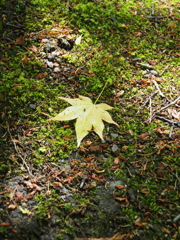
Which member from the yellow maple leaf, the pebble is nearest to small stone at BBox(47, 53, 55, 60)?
the pebble

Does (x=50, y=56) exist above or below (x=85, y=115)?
above

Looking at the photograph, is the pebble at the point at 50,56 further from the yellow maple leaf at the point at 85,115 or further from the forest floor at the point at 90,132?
the yellow maple leaf at the point at 85,115

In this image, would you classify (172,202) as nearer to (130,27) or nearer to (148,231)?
(148,231)

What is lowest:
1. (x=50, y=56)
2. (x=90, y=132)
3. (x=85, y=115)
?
(x=90, y=132)

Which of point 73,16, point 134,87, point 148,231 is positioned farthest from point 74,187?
point 73,16

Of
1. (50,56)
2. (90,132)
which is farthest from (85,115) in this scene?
(50,56)

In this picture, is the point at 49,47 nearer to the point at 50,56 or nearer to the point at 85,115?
A: the point at 50,56
